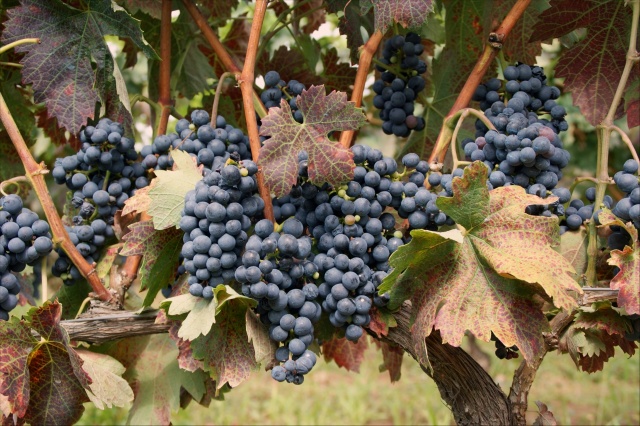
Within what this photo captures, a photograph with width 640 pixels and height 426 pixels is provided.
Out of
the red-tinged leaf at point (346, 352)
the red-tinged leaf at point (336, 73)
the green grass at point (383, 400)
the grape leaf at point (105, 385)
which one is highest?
the red-tinged leaf at point (336, 73)

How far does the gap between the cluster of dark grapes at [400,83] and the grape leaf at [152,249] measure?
508 millimetres

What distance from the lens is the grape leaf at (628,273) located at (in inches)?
37.4

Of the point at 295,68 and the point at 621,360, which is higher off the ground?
the point at 295,68

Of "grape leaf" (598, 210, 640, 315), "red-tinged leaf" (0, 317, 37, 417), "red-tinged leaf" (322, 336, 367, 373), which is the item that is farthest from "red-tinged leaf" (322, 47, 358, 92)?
"red-tinged leaf" (0, 317, 37, 417)

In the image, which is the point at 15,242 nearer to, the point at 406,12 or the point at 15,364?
the point at 15,364

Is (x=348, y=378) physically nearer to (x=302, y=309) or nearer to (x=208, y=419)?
Result: (x=208, y=419)

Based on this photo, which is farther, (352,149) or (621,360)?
(621,360)

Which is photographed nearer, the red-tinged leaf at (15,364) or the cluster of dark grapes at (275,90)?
the red-tinged leaf at (15,364)

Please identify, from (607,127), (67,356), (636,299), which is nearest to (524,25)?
(607,127)

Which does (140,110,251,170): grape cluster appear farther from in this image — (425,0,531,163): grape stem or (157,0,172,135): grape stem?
(425,0,531,163): grape stem

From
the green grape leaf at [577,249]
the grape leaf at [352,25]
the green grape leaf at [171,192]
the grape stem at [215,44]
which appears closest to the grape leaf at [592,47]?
the green grape leaf at [577,249]

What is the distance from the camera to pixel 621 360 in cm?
414

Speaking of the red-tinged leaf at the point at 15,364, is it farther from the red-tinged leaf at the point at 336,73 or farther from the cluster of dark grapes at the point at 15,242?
the red-tinged leaf at the point at 336,73

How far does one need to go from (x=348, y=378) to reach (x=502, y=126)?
3.31 m
